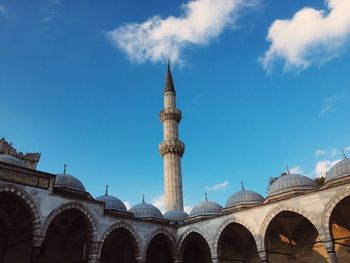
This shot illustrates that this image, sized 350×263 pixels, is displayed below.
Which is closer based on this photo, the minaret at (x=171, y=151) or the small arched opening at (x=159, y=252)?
the small arched opening at (x=159, y=252)

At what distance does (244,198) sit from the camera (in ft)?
69.5

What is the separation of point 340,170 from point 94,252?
1233 cm

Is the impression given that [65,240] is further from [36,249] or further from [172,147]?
[172,147]

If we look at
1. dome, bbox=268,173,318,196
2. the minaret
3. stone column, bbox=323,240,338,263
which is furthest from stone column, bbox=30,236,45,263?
the minaret

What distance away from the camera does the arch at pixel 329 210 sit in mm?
14070

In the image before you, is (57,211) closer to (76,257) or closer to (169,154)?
(76,257)

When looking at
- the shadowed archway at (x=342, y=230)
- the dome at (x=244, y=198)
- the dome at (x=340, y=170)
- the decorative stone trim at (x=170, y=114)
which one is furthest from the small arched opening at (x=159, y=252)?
the decorative stone trim at (x=170, y=114)

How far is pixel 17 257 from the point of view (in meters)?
17.6

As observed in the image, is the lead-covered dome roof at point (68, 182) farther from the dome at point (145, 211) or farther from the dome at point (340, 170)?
the dome at point (340, 170)

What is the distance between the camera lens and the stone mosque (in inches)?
562

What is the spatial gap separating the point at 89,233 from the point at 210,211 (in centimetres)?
867

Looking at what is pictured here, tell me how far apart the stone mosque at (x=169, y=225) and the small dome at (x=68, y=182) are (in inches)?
2.1

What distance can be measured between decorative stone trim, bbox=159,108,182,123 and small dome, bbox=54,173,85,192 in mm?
11621

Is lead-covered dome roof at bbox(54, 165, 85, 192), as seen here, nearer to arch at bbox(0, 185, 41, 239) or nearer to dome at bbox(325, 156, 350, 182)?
arch at bbox(0, 185, 41, 239)
